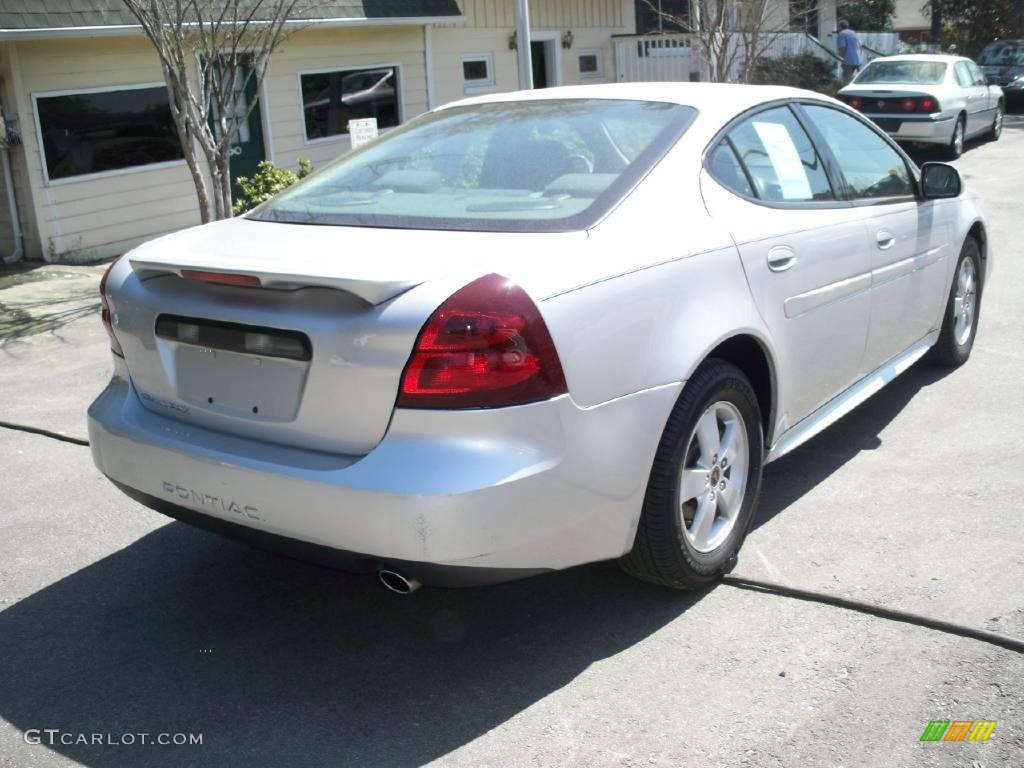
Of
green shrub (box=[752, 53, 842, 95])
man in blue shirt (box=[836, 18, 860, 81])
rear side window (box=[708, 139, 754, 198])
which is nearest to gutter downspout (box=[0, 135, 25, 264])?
rear side window (box=[708, 139, 754, 198])

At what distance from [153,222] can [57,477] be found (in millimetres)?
8070

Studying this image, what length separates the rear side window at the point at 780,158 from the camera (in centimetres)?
421

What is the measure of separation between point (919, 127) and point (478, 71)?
22.3 feet

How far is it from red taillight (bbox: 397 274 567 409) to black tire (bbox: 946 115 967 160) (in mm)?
15984

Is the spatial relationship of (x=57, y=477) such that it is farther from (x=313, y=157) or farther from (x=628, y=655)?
(x=313, y=157)

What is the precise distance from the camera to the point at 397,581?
124 inches

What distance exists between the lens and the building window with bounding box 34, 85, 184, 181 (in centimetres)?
1155

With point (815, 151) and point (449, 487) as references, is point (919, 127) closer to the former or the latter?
point (815, 151)

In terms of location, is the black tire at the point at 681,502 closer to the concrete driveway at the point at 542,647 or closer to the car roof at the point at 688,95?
the concrete driveway at the point at 542,647

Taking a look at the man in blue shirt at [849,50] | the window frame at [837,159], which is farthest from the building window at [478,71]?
the window frame at [837,159]

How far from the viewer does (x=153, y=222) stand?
12773mm

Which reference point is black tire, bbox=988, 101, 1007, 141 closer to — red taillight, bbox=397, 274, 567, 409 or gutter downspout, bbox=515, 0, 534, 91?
gutter downspout, bbox=515, 0, 534, 91

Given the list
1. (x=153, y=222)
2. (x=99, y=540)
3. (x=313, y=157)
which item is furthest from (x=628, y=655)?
(x=313, y=157)

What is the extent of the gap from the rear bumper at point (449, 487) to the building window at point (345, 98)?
12139 mm
